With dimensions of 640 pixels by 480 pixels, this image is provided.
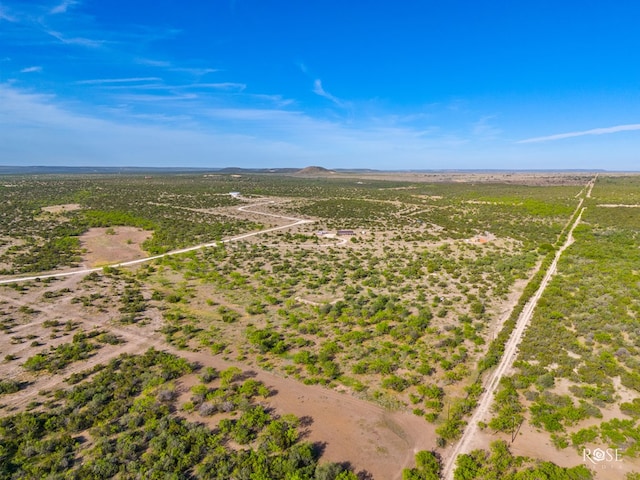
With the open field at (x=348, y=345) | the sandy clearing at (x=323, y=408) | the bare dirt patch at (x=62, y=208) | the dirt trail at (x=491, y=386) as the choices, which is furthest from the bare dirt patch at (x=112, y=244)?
the dirt trail at (x=491, y=386)

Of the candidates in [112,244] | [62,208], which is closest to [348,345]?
[112,244]

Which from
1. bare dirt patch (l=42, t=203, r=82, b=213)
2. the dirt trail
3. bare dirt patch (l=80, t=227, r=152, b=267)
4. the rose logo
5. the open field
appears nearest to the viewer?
the rose logo

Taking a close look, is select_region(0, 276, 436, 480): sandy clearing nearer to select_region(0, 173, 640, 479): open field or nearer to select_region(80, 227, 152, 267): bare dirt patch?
select_region(0, 173, 640, 479): open field

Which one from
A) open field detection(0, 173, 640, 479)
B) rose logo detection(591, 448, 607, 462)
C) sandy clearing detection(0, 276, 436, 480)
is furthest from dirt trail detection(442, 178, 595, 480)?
rose logo detection(591, 448, 607, 462)

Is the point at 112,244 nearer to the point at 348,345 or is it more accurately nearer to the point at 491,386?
the point at 348,345

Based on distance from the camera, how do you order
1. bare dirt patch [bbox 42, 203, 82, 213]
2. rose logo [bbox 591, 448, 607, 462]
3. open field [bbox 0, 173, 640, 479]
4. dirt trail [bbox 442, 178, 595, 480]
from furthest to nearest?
bare dirt patch [bbox 42, 203, 82, 213]
open field [bbox 0, 173, 640, 479]
dirt trail [bbox 442, 178, 595, 480]
rose logo [bbox 591, 448, 607, 462]

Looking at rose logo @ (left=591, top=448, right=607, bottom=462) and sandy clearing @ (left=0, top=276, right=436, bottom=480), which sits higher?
rose logo @ (left=591, top=448, right=607, bottom=462)

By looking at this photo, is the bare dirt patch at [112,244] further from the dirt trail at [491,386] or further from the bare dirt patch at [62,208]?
the dirt trail at [491,386]

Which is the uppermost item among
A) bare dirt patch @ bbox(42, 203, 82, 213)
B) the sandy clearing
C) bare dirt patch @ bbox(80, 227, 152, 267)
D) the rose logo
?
bare dirt patch @ bbox(42, 203, 82, 213)
